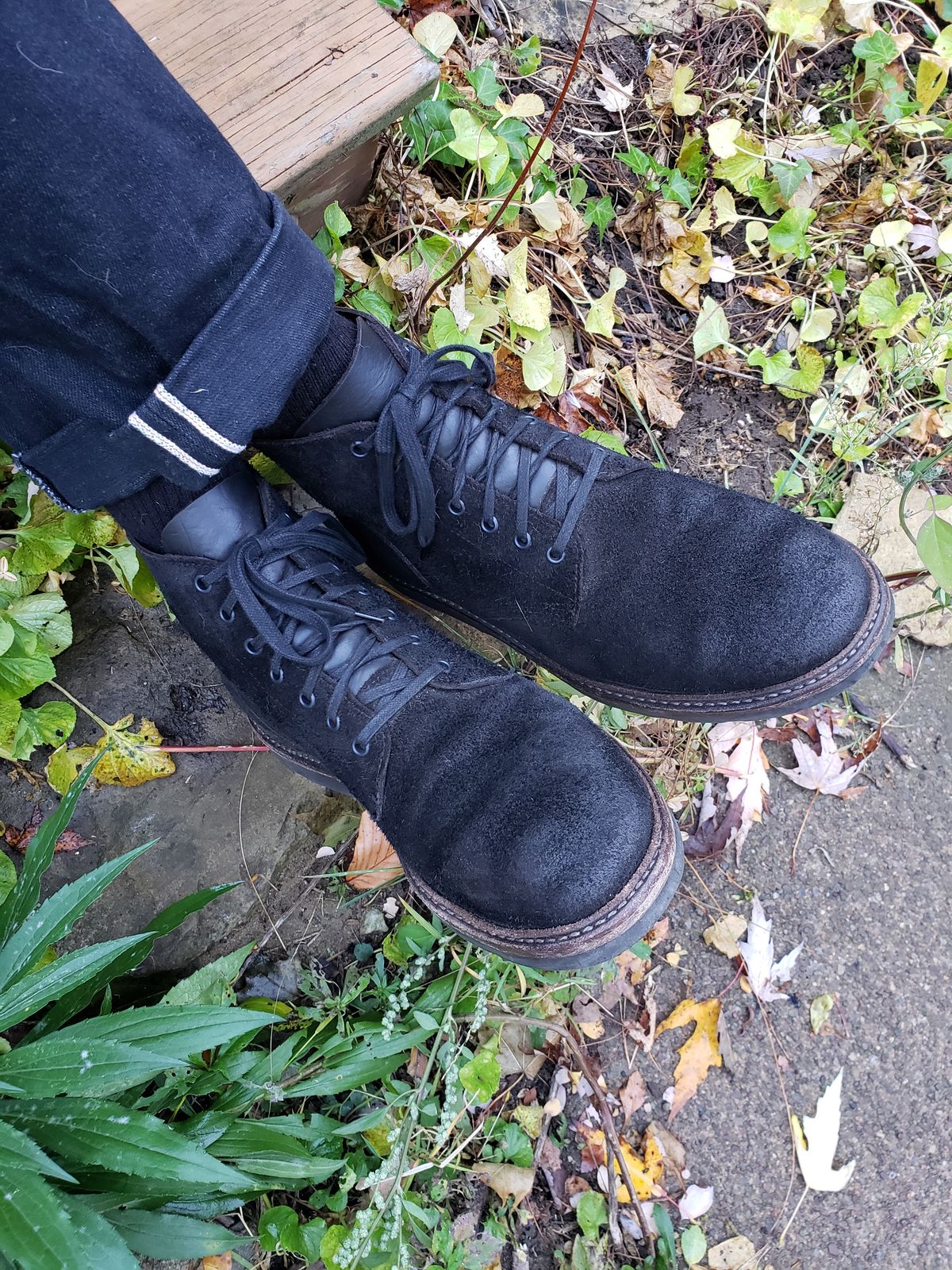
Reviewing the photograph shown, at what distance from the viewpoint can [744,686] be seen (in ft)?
3.79

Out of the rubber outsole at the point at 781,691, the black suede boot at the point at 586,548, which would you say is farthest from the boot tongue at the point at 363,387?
the rubber outsole at the point at 781,691

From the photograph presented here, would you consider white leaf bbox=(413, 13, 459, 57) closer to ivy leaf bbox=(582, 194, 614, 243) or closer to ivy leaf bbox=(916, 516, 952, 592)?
ivy leaf bbox=(582, 194, 614, 243)

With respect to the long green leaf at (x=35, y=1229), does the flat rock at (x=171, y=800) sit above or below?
below

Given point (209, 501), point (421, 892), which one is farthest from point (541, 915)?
point (209, 501)

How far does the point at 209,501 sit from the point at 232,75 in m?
0.68

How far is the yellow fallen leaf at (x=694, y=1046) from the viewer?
153cm

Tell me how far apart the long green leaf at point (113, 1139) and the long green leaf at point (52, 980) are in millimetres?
97

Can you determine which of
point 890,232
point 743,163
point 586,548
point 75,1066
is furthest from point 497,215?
point 75,1066

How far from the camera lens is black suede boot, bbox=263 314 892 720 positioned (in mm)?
1137

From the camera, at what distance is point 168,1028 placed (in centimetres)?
97

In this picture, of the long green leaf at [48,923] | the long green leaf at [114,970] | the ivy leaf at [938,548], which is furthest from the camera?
the ivy leaf at [938,548]

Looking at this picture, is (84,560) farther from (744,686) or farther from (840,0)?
(840,0)

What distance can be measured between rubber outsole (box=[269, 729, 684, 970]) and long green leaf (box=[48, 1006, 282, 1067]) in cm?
31

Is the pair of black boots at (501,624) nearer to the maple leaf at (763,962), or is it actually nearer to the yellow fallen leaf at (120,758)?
the yellow fallen leaf at (120,758)
